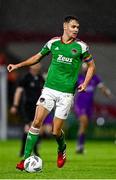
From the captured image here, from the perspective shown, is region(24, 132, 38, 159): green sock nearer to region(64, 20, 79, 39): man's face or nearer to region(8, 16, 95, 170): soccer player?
region(8, 16, 95, 170): soccer player

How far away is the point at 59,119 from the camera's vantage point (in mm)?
14234

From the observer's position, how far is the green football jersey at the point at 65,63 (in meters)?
14.1

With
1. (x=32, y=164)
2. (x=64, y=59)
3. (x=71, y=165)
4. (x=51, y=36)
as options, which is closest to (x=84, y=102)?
(x=71, y=165)

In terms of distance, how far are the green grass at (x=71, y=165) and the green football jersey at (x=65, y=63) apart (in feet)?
4.34

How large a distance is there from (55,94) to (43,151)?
7.66 metres

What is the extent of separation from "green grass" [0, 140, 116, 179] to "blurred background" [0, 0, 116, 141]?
3.02m

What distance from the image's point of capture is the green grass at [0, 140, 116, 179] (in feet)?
44.0

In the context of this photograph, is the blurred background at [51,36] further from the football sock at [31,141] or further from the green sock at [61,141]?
the football sock at [31,141]

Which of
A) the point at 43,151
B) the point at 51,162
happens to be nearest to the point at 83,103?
the point at 43,151

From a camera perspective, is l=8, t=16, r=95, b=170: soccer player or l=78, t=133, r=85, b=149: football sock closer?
l=8, t=16, r=95, b=170: soccer player

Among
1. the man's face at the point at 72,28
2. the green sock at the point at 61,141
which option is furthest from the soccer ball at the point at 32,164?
the man's face at the point at 72,28

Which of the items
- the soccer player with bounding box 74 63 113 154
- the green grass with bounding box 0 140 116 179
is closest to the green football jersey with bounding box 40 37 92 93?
the green grass with bounding box 0 140 116 179

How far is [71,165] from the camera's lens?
52.6 feet

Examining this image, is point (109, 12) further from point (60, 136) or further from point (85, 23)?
point (60, 136)
